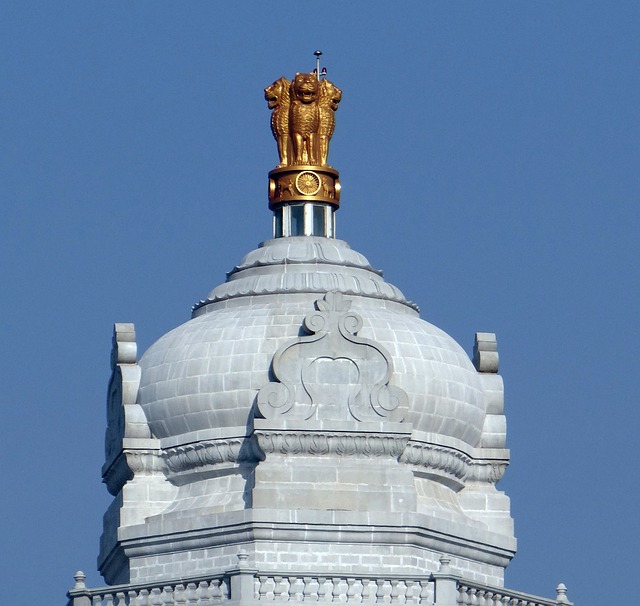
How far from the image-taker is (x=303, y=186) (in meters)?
92.1

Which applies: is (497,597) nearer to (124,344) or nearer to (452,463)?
(452,463)

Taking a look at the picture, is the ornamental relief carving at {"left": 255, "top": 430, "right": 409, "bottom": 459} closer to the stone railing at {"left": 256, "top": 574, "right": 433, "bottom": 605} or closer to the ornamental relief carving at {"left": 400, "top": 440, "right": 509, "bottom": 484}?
the ornamental relief carving at {"left": 400, "top": 440, "right": 509, "bottom": 484}

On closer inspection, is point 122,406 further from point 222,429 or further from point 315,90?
point 315,90

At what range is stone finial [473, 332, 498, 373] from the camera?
298 feet

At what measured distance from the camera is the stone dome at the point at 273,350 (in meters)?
88.4

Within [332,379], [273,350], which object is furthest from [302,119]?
[332,379]

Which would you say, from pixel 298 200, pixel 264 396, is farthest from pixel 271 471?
pixel 298 200

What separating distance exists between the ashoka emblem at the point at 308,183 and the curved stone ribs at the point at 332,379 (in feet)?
16.0

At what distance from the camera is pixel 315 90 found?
303ft

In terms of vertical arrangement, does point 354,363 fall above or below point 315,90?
below

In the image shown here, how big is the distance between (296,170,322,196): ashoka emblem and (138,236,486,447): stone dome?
4.78 feet

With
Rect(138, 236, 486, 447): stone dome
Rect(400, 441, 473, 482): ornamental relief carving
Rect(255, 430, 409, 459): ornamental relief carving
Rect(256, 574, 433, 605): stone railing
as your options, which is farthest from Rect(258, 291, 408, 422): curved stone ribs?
Rect(256, 574, 433, 605): stone railing

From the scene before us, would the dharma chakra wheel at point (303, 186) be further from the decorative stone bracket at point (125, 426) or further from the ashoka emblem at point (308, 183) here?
the decorative stone bracket at point (125, 426)

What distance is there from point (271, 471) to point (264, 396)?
1.57 m
